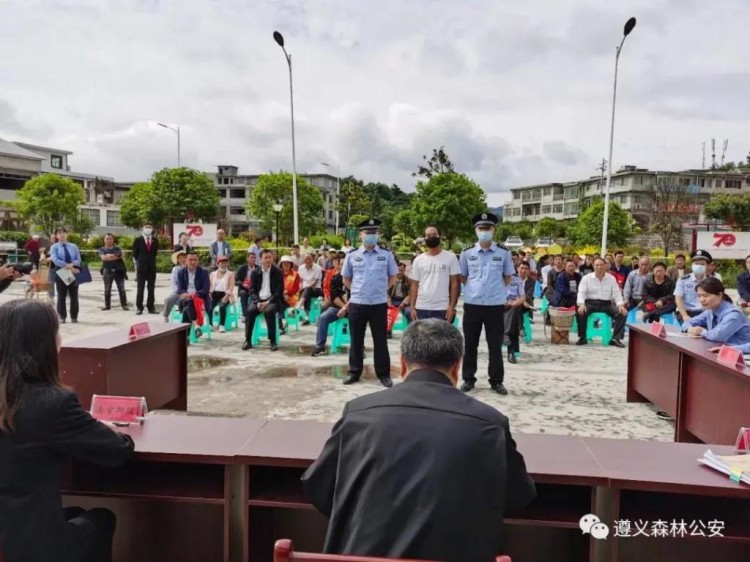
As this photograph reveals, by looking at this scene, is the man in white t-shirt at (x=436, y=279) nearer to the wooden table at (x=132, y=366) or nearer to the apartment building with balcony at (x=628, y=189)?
the wooden table at (x=132, y=366)

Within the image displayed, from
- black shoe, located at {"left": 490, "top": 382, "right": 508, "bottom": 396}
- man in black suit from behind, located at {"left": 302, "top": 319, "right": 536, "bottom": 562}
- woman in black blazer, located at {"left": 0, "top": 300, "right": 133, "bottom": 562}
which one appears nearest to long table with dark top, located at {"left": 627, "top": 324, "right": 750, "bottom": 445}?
black shoe, located at {"left": 490, "top": 382, "right": 508, "bottom": 396}

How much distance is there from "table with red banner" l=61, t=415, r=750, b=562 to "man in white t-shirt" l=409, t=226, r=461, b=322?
11.5ft

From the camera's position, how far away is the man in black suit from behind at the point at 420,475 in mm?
1698

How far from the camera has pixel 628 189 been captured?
190 feet

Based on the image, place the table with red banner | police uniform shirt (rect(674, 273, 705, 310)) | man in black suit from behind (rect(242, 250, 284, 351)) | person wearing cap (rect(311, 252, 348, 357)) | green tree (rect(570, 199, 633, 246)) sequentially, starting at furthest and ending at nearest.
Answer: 1. green tree (rect(570, 199, 633, 246))
2. police uniform shirt (rect(674, 273, 705, 310))
3. man in black suit from behind (rect(242, 250, 284, 351))
4. person wearing cap (rect(311, 252, 348, 357))
5. the table with red banner

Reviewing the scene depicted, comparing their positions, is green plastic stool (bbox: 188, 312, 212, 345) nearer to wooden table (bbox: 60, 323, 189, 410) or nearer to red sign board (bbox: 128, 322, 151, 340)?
wooden table (bbox: 60, 323, 189, 410)

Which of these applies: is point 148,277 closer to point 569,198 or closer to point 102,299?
point 102,299

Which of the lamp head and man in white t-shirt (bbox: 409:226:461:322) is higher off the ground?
the lamp head

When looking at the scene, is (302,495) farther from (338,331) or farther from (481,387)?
(338,331)

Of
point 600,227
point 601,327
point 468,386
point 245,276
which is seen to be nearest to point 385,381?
point 468,386

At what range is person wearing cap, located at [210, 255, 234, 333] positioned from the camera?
9.72 metres

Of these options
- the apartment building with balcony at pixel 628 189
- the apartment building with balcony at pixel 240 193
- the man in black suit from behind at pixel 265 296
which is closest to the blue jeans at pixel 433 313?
the man in black suit from behind at pixel 265 296

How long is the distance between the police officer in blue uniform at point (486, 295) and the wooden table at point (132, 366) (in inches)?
107

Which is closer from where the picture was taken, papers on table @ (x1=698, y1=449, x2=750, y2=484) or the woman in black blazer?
the woman in black blazer
